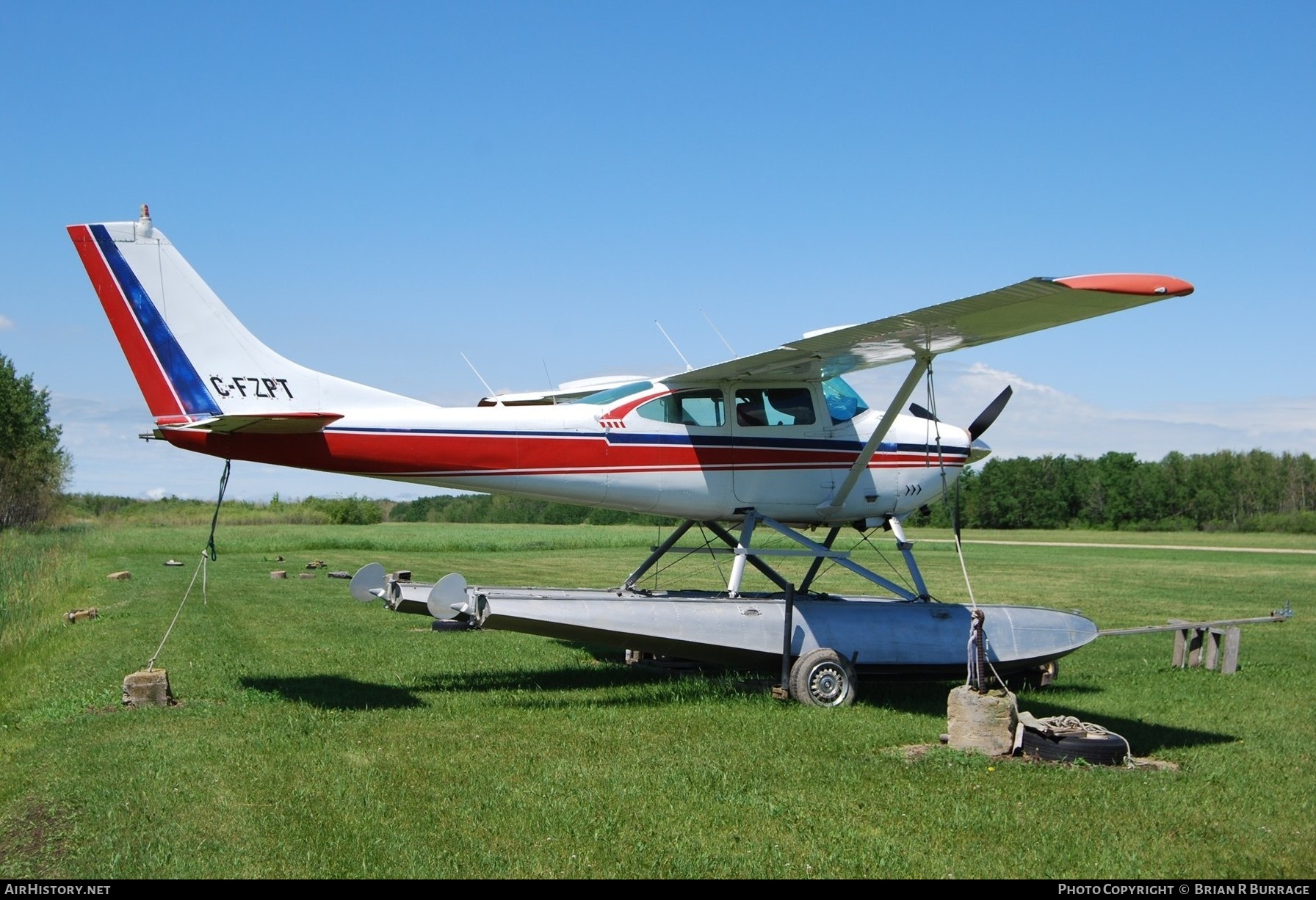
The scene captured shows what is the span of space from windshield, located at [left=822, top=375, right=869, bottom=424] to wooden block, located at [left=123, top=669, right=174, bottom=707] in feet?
25.6

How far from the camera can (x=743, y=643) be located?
1107 centimetres

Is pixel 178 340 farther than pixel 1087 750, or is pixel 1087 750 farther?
pixel 178 340

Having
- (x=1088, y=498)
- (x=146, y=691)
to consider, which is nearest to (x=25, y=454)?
(x=146, y=691)

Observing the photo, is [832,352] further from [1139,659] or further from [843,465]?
[1139,659]

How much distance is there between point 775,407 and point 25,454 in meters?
64.1

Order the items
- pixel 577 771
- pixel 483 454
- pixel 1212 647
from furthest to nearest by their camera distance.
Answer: pixel 1212 647, pixel 483 454, pixel 577 771

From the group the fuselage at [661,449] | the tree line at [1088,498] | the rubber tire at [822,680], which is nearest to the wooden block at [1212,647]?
the fuselage at [661,449]

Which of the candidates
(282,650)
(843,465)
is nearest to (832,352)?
(843,465)

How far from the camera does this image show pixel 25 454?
207 ft

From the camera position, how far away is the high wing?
28.4ft

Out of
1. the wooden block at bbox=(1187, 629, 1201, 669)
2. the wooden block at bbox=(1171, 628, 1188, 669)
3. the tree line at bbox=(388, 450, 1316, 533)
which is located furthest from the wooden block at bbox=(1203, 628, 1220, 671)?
the tree line at bbox=(388, 450, 1316, 533)

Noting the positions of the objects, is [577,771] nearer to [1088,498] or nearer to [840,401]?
[840,401]

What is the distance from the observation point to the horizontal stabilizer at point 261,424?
9812 mm

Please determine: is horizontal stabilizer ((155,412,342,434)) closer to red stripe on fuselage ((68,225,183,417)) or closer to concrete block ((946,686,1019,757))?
red stripe on fuselage ((68,225,183,417))
